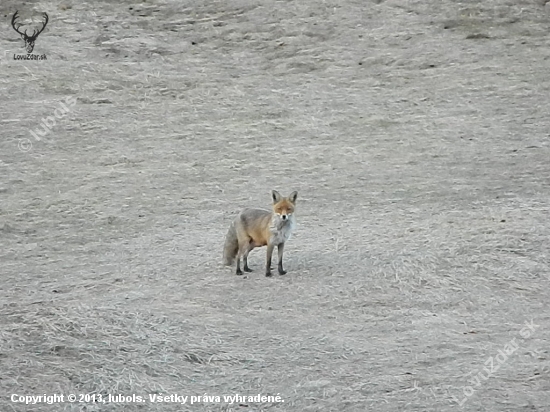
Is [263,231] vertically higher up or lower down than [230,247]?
higher up

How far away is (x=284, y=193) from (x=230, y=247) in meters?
3.20

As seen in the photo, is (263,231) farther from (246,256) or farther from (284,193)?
(284,193)

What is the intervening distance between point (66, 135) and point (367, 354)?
363 inches

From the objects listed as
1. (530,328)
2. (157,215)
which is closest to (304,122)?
(157,215)

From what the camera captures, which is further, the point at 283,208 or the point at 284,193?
the point at 284,193

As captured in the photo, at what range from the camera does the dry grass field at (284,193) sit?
7.36 metres

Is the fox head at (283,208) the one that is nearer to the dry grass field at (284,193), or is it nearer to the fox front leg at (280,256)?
the fox front leg at (280,256)

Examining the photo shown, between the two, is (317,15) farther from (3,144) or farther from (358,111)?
(3,144)

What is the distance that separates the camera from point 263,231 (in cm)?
934

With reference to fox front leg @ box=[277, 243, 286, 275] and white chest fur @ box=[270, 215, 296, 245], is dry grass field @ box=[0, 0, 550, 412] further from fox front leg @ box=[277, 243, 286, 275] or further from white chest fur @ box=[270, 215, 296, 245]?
white chest fur @ box=[270, 215, 296, 245]

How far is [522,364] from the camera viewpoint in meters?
7.43

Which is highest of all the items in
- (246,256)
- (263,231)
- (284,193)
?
(263,231)

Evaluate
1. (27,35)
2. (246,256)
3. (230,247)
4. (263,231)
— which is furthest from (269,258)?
(27,35)

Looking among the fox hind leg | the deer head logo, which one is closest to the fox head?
the fox hind leg
